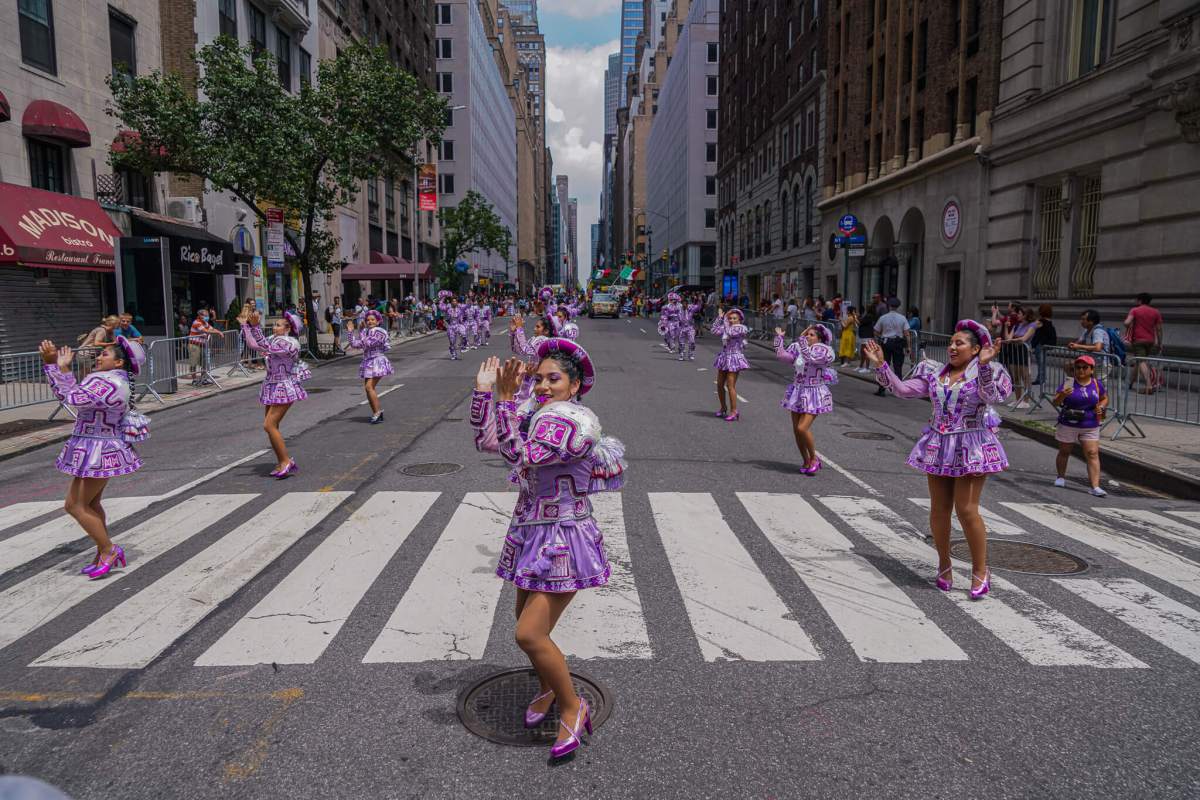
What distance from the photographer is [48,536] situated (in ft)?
24.6

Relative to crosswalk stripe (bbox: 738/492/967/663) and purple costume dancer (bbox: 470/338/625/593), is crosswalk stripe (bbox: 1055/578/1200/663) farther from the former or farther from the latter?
purple costume dancer (bbox: 470/338/625/593)

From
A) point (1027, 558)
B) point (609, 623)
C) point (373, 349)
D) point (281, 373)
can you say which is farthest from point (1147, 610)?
point (373, 349)

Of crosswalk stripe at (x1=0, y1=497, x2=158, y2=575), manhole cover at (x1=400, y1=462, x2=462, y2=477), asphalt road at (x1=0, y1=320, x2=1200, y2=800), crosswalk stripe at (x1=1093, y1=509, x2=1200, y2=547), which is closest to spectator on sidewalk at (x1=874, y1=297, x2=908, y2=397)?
asphalt road at (x1=0, y1=320, x2=1200, y2=800)

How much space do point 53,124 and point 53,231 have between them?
99.7 inches

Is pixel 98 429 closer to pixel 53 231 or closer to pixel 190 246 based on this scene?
pixel 53 231

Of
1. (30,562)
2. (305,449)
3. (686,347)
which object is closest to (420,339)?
(686,347)

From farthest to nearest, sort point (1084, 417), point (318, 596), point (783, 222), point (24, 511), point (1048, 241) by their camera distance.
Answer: point (783, 222)
point (1048, 241)
point (1084, 417)
point (24, 511)
point (318, 596)

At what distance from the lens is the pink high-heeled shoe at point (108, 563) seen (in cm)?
637

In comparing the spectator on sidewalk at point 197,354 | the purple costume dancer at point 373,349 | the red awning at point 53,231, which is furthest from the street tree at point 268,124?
the purple costume dancer at point 373,349

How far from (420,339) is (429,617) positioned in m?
36.1

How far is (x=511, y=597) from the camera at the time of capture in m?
5.86

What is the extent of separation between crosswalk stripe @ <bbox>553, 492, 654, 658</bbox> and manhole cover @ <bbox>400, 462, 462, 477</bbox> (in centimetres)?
386

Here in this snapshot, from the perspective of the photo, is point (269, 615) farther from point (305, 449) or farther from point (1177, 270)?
point (1177, 270)

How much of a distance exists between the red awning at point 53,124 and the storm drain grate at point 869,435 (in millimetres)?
18850
